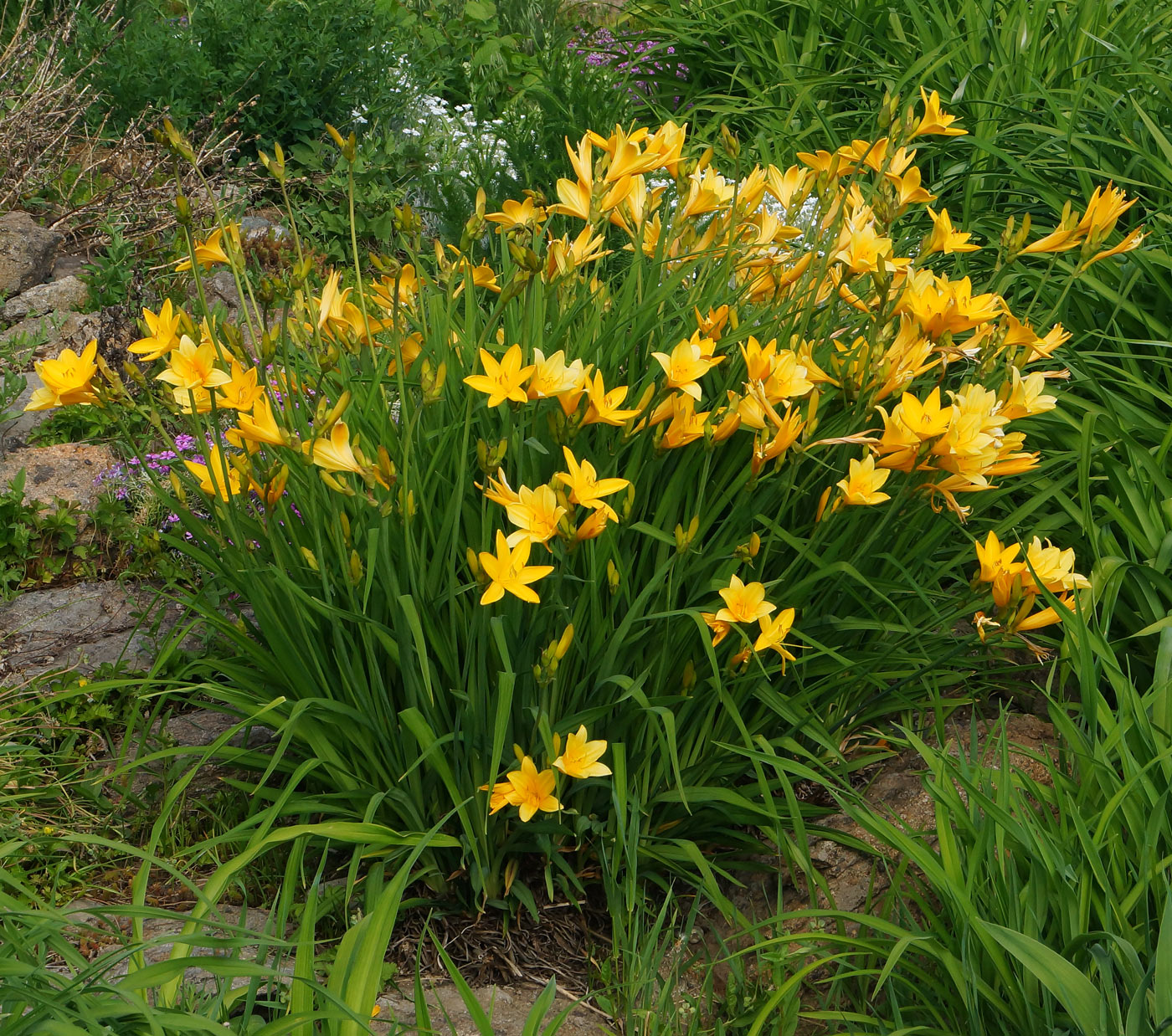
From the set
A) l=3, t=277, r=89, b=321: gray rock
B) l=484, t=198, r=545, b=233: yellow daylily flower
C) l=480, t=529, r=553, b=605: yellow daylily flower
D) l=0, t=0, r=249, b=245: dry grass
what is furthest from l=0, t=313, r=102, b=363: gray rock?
l=480, t=529, r=553, b=605: yellow daylily flower

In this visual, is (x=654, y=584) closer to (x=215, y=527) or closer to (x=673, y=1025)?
(x=673, y=1025)

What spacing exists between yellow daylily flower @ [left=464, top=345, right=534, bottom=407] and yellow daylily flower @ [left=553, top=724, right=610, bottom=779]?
19.9 inches

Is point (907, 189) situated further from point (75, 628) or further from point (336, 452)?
point (75, 628)

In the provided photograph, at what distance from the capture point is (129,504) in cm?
300

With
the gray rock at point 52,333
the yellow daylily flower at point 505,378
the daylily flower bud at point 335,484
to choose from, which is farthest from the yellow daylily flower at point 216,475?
the gray rock at point 52,333

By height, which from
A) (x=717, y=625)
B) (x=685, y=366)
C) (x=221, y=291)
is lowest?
(x=221, y=291)

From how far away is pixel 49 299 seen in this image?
12.4ft

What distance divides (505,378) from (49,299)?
2.85m

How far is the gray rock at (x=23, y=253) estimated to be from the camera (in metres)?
3.84

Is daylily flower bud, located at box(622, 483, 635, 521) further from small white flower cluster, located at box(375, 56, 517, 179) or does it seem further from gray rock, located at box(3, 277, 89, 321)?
small white flower cluster, located at box(375, 56, 517, 179)

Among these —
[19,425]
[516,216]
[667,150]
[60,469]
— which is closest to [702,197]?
[667,150]

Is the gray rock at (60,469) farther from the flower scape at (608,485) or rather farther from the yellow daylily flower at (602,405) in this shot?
the yellow daylily flower at (602,405)

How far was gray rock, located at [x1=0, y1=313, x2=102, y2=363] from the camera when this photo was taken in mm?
3406

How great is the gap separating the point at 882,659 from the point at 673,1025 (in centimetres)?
68
